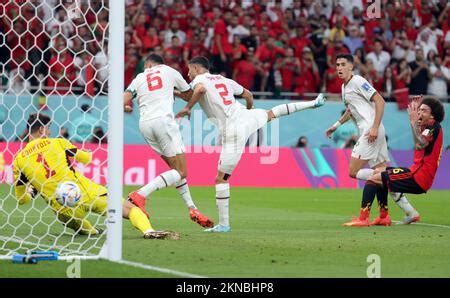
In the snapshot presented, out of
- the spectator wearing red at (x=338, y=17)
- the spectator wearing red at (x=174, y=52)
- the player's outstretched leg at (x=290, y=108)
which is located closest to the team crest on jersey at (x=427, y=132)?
the player's outstretched leg at (x=290, y=108)

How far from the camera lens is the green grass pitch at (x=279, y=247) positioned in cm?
836

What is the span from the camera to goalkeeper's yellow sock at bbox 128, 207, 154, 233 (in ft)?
34.9

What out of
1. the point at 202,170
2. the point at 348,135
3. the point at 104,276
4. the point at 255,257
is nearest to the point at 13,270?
the point at 104,276

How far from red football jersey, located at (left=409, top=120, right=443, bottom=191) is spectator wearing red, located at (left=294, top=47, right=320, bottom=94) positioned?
11766 millimetres

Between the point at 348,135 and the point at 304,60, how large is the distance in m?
2.51

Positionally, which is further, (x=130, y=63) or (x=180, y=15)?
(x=180, y=15)

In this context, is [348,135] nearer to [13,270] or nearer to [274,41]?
[274,41]

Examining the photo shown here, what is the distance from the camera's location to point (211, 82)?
1264 centimetres

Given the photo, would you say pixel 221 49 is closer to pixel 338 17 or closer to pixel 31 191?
pixel 338 17

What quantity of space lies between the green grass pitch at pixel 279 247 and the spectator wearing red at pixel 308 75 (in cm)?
798

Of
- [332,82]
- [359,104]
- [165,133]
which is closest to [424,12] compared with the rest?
[332,82]

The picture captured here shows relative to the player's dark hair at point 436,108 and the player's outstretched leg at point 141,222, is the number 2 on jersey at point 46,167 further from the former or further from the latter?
the player's dark hair at point 436,108

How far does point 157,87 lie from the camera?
12586mm

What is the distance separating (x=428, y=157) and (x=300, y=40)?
12886 mm
